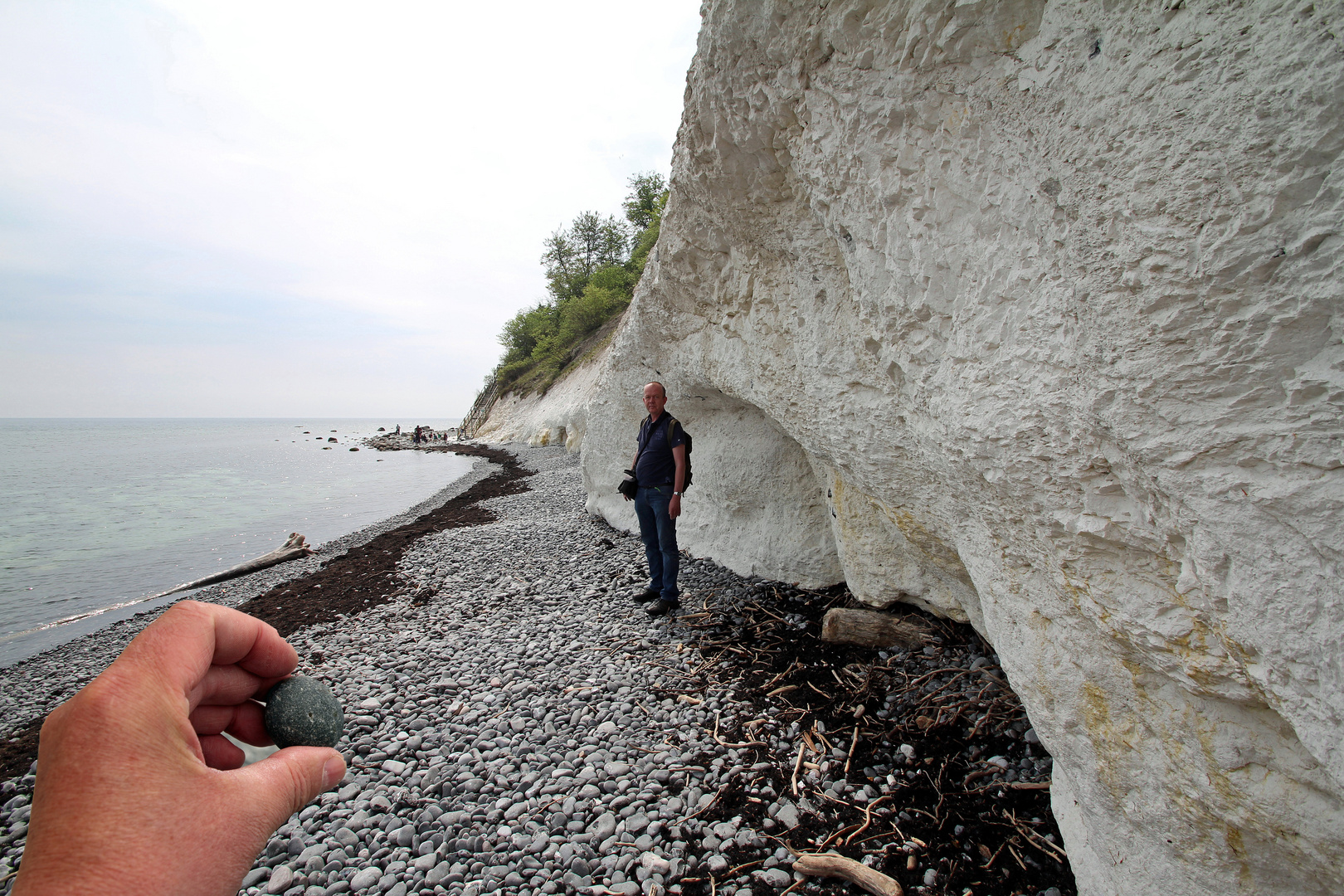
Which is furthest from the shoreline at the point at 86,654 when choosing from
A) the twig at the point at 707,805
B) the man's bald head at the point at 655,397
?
the man's bald head at the point at 655,397

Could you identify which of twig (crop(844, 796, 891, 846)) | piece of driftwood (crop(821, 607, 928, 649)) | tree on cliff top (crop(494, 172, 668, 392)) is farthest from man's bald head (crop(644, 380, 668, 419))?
tree on cliff top (crop(494, 172, 668, 392))

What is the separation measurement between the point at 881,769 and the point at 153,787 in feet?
11.3

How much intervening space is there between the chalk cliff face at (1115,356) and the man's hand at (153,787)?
2.44 metres

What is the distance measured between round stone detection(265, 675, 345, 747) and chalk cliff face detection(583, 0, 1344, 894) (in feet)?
8.45

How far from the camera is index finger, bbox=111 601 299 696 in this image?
1.01 m

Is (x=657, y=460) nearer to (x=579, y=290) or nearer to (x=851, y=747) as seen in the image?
(x=851, y=747)

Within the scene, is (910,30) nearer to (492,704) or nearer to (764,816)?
(764,816)

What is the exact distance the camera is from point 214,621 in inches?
46.1

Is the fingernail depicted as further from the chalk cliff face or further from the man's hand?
the chalk cliff face

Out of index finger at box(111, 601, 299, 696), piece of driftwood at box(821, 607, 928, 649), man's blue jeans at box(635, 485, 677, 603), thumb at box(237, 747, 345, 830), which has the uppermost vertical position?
index finger at box(111, 601, 299, 696)

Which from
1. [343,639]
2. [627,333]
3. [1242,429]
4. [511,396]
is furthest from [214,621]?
[511,396]

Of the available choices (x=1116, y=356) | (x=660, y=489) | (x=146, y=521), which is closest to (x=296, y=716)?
(x=1116, y=356)

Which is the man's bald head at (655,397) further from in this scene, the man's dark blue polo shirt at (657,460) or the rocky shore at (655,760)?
the rocky shore at (655,760)

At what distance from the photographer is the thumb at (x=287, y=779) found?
3.50 feet
